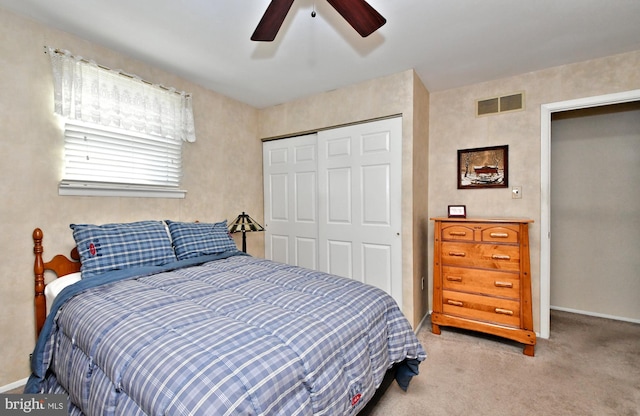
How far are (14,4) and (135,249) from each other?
1.70m

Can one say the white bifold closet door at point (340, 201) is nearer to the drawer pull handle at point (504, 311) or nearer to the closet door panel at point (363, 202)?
the closet door panel at point (363, 202)

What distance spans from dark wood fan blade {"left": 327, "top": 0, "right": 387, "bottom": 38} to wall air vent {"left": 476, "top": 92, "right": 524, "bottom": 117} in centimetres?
187

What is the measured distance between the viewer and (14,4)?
1837 millimetres

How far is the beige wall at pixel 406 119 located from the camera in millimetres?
2734

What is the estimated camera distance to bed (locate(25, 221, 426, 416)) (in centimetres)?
95

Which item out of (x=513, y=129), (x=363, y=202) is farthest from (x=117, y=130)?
(x=513, y=129)

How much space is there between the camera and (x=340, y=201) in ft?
10.5

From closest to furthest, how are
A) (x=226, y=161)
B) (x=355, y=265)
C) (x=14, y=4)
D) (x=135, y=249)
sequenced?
(x=14, y=4) < (x=135, y=249) < (x=355, y=265) < (x=226, y=161)

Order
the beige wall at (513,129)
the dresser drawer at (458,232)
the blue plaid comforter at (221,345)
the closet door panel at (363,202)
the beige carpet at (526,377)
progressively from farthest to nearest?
the closet door panel at (363,202), the dresser drawer at (458,232), the beige wall at (513,129), the beige carpet at (526,377), the blue plaid comforter at (221,345)

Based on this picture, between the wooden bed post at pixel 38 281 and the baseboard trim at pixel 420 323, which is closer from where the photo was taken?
the wooden bed post at pixel 38 281

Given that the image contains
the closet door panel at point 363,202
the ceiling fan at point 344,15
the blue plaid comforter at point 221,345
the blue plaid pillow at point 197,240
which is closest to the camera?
the blue plaid comforter at point 221,345

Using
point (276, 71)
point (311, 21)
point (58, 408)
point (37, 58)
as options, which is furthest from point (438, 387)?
point (37, 58)

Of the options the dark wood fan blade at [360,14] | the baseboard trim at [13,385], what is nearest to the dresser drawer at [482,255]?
the dark wood fan blade at [360,14]

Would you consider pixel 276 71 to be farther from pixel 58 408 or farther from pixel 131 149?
pixel 58 408
